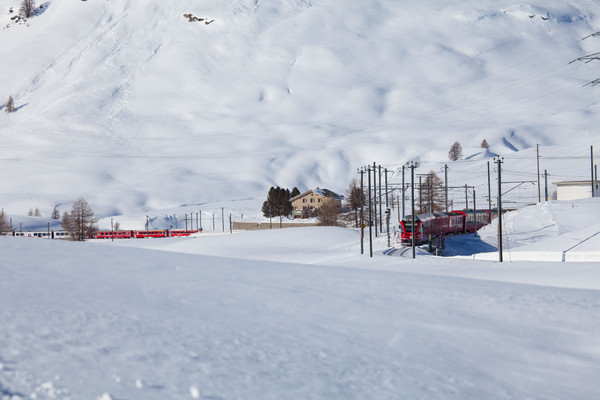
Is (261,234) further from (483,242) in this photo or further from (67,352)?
(67,352)

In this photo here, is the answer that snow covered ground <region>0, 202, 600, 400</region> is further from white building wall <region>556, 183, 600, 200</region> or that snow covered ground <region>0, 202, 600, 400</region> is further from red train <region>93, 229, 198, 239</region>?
red train <region>93, 229, 198, 239</region>

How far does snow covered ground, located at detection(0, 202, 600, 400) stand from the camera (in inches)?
229

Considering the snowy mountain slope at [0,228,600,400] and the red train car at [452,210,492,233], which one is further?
the red train car at [452,210,492,233]

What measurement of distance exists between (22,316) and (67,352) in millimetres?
1502

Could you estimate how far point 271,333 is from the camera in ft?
24.7

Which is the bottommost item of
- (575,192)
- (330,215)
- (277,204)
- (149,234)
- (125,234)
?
(149,234)

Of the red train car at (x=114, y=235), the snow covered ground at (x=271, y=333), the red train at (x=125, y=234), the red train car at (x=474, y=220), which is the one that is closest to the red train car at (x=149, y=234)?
the red train at (x=125, y=234)

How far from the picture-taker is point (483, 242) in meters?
61.0

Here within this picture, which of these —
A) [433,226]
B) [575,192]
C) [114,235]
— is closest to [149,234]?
[114,235]

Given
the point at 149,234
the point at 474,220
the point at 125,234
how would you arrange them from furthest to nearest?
1. the point at 149,234
2. the point at 125,234
3. the point at 474,220

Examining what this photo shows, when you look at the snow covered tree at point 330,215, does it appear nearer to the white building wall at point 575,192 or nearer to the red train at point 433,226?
the red train at point 433,226

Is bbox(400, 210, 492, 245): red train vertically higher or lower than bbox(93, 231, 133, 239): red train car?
higher

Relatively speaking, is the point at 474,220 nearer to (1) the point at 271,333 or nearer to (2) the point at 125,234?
(2) the point at 125,234

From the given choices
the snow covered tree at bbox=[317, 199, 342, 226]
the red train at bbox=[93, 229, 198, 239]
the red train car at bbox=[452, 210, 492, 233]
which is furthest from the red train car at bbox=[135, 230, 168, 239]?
the red train car at bbox=[452, 210, 492, 233]
